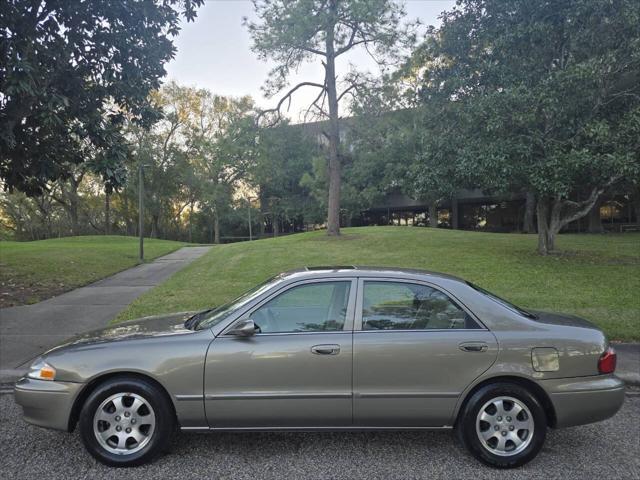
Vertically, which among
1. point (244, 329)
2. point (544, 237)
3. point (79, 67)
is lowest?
point (244, 329)

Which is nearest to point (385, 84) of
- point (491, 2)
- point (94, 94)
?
point (491, 2)

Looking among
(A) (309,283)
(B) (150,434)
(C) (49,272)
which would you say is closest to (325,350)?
(A) (309,283)

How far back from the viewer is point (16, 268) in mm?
13914

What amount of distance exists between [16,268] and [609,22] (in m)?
18.3

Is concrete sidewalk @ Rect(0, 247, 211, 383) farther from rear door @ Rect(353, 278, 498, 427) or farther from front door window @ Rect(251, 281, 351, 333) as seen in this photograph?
rear door @ Rect(353, 278, 498, 427)

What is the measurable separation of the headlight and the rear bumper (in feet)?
12.2

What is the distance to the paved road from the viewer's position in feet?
10.5

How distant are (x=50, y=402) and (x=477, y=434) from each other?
3.20 meters

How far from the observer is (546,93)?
11242mm

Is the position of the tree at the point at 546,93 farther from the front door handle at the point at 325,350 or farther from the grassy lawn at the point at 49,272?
the grassy lawn at the point at 49,272

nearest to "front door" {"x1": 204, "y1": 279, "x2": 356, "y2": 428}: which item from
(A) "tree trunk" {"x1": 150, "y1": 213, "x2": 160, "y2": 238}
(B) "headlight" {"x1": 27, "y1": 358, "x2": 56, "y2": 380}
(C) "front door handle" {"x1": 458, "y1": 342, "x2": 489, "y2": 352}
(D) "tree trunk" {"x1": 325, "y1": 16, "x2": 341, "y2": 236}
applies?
(C) "front door handle" {"x1": 458, "y1": 342, "x2": 489, "y2": 352}

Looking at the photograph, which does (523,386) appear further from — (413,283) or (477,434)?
(413,283)

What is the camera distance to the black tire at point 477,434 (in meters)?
3.31

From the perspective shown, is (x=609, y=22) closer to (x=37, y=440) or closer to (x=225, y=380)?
(x=225, y=380)
